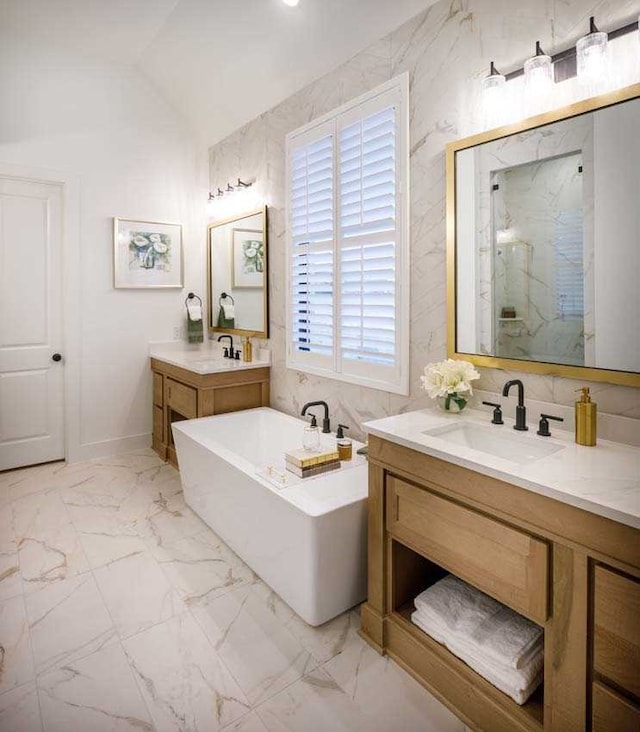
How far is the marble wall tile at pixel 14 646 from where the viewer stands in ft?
5.75

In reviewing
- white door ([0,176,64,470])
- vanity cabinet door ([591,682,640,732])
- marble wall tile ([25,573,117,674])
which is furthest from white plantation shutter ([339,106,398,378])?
white door ([0,176,64,470])

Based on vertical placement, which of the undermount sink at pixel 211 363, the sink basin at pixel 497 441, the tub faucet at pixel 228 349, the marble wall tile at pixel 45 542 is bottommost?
the marble wall tile at pixel 45 542

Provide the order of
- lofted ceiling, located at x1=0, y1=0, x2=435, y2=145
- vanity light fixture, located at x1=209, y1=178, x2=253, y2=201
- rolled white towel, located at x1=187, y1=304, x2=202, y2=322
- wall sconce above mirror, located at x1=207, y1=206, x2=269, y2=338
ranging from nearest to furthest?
1. lofted ceiling, located at x1=0, y1=0, x2=435, y2=145
2. wall sconce above mirror, located at x1=207, y1=206, x2=269, y2=338
3. vanity light fixture, located at x1=209, y1=178, x2=253, y2=201
4. rolled white towel, located at x1=187, y1=304, x2=202, y2=322

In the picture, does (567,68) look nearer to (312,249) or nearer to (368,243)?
(368,243)

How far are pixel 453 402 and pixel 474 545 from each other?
27.5 inches

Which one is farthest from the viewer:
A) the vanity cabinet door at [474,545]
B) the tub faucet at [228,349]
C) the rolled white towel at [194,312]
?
the rolled white towel at [194,312]

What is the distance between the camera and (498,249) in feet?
6.64

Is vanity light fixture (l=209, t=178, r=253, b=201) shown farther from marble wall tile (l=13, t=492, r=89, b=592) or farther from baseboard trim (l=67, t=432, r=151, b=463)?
marble wall tile (l=13, t=492, r=89, b=592)

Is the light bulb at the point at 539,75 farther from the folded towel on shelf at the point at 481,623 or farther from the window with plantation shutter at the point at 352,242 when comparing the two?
the folded towel on shelf at the point at 481,623

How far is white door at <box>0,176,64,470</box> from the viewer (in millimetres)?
3711

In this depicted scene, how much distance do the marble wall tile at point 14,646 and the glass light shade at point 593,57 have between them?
294 cm

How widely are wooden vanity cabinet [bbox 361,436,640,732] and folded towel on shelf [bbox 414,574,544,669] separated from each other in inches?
3.5

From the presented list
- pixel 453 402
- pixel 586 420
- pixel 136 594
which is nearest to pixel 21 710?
pixel 136 594

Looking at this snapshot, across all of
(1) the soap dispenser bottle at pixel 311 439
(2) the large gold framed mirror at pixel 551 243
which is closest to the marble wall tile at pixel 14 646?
(1) the soap dispenser bottle at pixel 311 439
